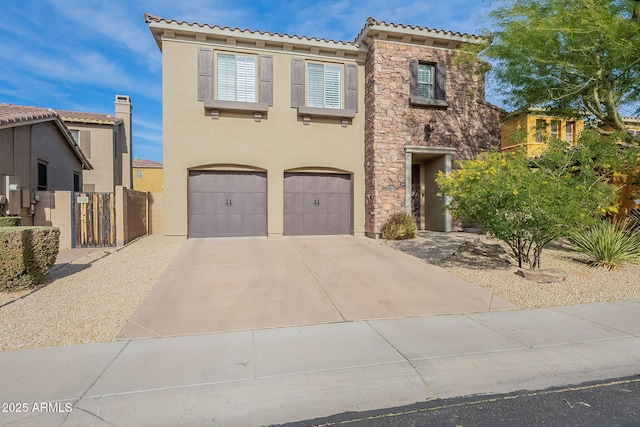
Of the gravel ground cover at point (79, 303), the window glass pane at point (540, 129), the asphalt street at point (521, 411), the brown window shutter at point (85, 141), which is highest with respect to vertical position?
the brown window shutter at point (85, 141)

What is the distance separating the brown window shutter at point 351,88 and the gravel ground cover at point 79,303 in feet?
26.2

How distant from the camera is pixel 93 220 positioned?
1070 centimetres

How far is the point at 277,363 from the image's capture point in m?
3.58

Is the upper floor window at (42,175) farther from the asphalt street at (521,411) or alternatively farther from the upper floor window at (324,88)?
the asphalt street at (521,411)

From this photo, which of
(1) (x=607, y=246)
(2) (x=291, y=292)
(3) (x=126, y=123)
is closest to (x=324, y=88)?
(2) (x=291, y=292)

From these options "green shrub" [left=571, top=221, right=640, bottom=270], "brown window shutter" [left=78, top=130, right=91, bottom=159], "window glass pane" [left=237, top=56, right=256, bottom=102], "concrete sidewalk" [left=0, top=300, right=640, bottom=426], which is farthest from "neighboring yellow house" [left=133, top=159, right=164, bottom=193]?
"green shrub" [left=571, top=221, right=640, bottom=270]

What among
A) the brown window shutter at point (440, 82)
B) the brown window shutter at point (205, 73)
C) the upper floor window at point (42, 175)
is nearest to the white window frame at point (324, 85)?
Answer: the brown window shutter at point (205, 73)

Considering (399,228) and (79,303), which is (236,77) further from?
(79,303)

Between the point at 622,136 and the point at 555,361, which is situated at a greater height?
the point at 622,136

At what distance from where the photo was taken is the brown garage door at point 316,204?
12.0m

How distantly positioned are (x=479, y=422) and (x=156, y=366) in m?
3.08

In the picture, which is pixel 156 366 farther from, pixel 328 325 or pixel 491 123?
pixel 491 123

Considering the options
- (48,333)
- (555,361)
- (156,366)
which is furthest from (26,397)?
(555,361)

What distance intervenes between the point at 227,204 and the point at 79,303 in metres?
6.55
